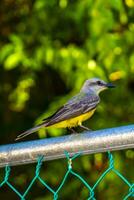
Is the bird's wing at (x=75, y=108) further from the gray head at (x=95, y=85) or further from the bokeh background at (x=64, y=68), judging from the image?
the bokeh background at (x=64, y=68)

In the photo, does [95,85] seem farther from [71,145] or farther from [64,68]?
[71,145]

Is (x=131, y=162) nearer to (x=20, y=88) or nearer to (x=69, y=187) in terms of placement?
(x=69, y=187)

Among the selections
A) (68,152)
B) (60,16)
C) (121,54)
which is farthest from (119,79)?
(68,152)

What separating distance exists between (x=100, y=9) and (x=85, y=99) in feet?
3.44

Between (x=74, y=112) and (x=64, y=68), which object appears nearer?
(x=74, y=112)

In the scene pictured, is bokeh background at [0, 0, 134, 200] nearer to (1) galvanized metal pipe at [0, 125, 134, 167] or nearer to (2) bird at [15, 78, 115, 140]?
(2) bird at [15, 78, 115, 140]

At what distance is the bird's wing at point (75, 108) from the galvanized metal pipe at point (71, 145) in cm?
97

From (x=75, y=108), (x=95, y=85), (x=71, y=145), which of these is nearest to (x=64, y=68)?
(x=95, y=85)

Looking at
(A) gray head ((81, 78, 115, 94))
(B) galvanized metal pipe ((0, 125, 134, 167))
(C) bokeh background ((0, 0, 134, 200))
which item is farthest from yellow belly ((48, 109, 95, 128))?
(B) galvanized metal pipe ((0, 125, 134, 167))

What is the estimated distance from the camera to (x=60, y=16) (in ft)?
17.6

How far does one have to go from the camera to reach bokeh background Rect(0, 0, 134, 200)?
4727 mm

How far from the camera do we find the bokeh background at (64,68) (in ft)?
15.5

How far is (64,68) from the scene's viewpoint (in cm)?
480

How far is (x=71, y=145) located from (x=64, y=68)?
112 inches
